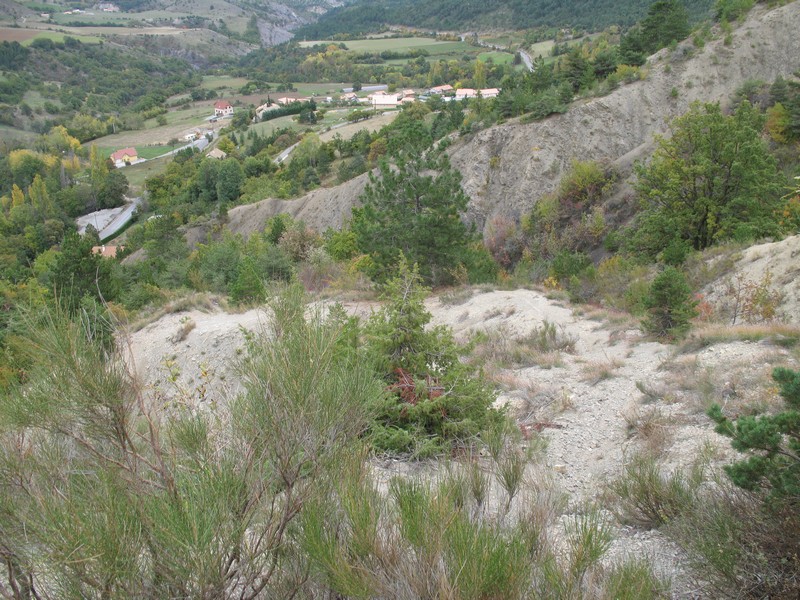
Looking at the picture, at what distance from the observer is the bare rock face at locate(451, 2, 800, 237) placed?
96.1 ft

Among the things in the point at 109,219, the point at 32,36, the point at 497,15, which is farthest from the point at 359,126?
the point at 32,36

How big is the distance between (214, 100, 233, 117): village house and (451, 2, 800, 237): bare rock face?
87.1m

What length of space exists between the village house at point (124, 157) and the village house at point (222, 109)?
2449 cm

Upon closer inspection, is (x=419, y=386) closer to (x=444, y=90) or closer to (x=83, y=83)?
(x=444, y=90)

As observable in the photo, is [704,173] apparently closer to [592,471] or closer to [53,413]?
[592,471]

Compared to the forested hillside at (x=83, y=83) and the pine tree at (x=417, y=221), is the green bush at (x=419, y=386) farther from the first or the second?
the forested hillside at (x=83, y=83)

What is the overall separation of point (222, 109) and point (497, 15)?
6749 cm

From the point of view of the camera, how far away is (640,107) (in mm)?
29922

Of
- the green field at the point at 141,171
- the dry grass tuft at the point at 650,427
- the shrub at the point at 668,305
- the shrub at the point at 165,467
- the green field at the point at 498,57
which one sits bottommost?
the green field at the point at 141,171

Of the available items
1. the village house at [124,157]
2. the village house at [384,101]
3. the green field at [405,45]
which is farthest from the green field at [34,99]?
the green field at [405,45]

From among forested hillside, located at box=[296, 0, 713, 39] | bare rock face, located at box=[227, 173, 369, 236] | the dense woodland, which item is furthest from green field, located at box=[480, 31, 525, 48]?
the dense woodland

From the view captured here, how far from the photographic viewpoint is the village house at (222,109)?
103 metres

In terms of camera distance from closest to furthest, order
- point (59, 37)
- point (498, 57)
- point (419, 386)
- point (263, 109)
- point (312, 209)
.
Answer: point (419, 386), point (312, 209), point (263, 109), point (498, 57), point (59, 37)

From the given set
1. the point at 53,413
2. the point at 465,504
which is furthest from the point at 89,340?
the point at 465,504
